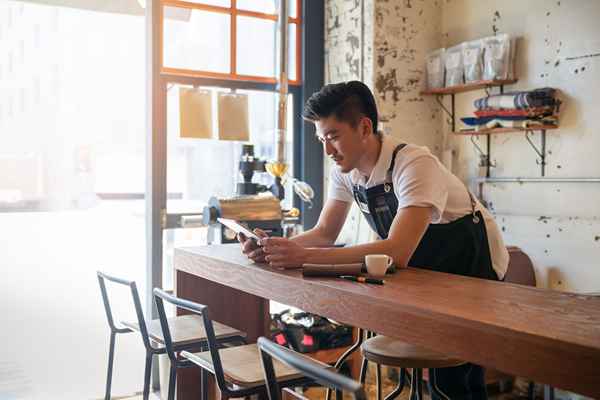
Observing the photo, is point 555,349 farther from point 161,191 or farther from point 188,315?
point 161,191

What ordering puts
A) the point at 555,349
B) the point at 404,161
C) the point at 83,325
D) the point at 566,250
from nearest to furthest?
the point at 555,349 → the point at 404,161 → the point at 566,250 → the point at 83,325

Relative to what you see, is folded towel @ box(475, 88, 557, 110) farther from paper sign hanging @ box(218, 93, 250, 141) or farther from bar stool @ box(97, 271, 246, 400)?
bar stool @ box(97, 271, 246, 400)

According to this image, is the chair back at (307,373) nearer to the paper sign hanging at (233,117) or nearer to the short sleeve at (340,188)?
the short sleeve at (340,188)

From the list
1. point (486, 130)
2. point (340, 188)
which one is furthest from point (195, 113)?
point (486, 130)

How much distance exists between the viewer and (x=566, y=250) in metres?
3.00

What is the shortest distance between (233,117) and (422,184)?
197cm

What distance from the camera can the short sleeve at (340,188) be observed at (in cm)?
219

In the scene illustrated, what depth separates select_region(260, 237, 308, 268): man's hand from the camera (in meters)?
1.79

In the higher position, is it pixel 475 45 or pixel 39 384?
pixel 475 45

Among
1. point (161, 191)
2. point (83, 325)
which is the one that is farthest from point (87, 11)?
point (83, 325)

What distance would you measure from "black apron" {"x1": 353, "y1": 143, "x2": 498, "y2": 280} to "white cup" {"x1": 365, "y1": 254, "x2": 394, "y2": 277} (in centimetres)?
36

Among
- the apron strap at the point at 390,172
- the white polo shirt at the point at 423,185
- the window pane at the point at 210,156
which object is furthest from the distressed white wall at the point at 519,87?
the apron strap at the point at 390,172

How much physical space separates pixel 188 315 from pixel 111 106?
145 centimetres

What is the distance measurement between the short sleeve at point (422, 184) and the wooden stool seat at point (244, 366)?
55 centimetres
